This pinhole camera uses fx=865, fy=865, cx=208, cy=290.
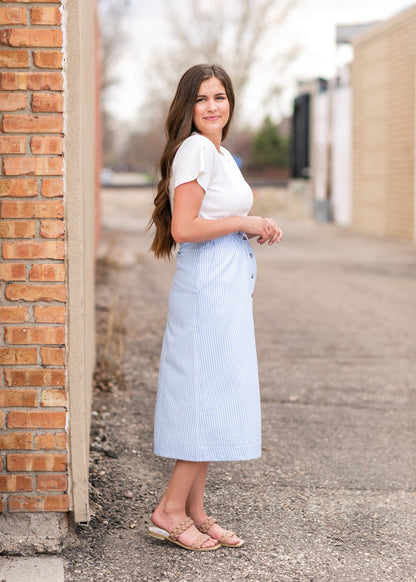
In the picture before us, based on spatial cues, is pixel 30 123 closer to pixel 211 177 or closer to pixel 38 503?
pixel 211 177

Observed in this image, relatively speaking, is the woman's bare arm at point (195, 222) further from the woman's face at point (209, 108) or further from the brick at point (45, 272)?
the brick at point (45, 272)

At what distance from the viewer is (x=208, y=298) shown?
3275 mm

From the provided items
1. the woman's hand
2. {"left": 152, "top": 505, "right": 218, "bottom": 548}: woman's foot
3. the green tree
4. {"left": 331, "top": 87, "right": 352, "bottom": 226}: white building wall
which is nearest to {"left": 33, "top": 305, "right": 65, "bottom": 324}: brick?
the woman's hand

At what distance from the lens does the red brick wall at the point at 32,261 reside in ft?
10.6

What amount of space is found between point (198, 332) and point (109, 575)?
0.97 metres

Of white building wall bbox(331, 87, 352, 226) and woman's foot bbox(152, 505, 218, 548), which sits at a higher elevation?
white building wall bbox(331, 87, 352, 226)

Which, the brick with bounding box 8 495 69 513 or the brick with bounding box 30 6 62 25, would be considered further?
the brick with bounding box 8 495 69 513

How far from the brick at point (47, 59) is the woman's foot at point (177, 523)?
1778mm

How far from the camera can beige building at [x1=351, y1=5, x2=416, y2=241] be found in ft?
62.4

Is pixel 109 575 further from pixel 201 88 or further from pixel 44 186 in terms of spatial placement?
pixel 201 88

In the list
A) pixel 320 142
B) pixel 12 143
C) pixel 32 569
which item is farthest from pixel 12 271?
pixel 320 142

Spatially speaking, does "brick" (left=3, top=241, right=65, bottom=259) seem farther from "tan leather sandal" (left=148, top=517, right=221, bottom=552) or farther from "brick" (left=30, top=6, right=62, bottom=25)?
"tan leather sandal" (left=148, top=517, right=221, bottom=552)

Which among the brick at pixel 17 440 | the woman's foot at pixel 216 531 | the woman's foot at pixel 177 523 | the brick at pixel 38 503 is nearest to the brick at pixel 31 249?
the brick at pixel 17 440

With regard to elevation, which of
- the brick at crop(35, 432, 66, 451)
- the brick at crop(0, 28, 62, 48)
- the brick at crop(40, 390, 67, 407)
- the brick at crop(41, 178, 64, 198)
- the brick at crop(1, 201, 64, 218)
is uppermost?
the brick at crop(0, 28, 62, 48)
